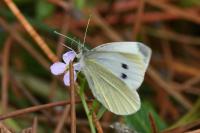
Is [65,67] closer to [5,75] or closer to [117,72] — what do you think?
[117,72]

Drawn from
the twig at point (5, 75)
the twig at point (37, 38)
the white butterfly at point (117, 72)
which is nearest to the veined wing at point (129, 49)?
the white butterfly at point (117, 72)

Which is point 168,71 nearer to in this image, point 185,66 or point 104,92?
point 185,66

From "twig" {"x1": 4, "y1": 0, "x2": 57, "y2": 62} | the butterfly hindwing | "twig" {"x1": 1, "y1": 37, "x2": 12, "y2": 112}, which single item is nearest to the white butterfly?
the butterfly hindwing

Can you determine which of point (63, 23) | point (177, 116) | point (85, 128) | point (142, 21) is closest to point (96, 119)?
point (85, 128)

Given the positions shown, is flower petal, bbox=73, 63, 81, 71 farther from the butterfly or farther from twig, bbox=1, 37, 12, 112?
twig, bbox=1, 37, 12, 112

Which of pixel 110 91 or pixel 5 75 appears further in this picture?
pixel 5 75

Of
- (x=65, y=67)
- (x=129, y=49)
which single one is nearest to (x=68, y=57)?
(x=65, y=67)

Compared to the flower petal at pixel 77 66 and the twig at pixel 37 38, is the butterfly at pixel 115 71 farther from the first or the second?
the twig at pixel 37 38

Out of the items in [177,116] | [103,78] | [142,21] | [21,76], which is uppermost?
[142,21]
